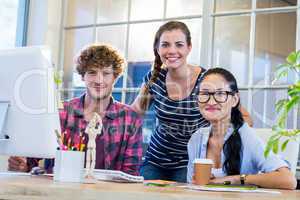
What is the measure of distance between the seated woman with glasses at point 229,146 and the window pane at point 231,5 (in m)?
0.81

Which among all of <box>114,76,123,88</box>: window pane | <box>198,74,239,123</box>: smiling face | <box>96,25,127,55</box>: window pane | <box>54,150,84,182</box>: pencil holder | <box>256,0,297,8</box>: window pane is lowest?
<box>54,150,84,182</box>: pencil holder

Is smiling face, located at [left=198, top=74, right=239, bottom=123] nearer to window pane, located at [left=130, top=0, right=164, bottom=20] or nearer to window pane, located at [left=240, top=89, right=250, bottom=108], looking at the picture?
window pane, located at [left=240, top=89, right=250, bottom=108]

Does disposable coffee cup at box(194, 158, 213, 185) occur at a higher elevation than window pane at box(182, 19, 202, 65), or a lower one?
lower

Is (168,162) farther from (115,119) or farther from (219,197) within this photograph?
(219,197)

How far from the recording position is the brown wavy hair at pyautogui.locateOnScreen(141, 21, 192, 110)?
11.3 ft

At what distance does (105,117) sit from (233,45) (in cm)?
104

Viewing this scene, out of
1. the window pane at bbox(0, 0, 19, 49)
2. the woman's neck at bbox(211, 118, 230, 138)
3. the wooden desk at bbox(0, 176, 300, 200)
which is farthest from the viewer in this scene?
the window pane at bbox(0, 0, 19, 49)

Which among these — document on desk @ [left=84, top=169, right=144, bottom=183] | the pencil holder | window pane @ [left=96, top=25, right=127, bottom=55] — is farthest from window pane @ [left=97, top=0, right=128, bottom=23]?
the pencil holder

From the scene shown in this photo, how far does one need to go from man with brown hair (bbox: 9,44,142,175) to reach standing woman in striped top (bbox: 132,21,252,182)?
1.00 ft

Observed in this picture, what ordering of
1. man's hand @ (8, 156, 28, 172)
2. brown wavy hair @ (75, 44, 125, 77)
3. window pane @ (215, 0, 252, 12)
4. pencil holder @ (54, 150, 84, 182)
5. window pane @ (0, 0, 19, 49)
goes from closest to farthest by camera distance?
pencil holder @ (54, 150, 84, 182), man's hand @ (8, 156, 28, 172), brown wavy hair @ (75, 44, 125, 77), window pane @ (215, 0, 252, 12), window pane @ (0, 0, 19, 49)

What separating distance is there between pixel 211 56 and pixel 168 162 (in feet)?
2.59

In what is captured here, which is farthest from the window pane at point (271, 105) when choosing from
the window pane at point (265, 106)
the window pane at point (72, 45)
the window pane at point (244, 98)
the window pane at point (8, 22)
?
the window pane at point (8, 22)

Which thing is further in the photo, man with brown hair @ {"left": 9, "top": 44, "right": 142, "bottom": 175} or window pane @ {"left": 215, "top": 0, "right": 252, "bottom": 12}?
window pane @ {"left": 215, "top": 0, "right": 252, "bottom": 12}

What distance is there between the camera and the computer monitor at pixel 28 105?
5.61 feet
